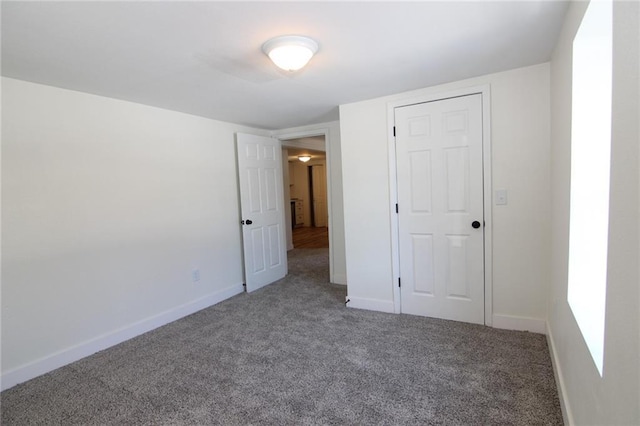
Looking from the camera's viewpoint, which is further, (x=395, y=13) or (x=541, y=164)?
(x=541, y=164)

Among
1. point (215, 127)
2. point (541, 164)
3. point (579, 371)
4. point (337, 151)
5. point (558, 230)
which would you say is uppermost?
point (215, 127)

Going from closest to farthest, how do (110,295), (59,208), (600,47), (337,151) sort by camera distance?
(600,47)
(59,208)
(110,295)
(337,151)

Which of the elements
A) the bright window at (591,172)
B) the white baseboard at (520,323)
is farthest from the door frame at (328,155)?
the bright window at (591,172)

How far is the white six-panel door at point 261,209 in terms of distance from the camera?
4109 millimetres

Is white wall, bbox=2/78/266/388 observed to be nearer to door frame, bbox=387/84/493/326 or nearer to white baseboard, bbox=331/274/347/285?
white baseboard, bbox=331/274/347/285

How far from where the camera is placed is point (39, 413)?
1.96m

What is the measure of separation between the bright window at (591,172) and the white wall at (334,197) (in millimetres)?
2791

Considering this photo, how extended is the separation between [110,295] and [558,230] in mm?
3534

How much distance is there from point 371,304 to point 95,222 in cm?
268

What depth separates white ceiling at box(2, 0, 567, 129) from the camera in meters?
1.57

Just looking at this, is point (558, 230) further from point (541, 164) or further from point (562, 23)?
point (562, 23)

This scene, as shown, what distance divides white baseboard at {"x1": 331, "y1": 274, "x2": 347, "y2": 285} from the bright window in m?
2.84

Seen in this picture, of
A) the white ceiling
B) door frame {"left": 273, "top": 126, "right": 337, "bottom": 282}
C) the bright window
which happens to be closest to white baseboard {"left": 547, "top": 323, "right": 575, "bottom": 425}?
the bright window

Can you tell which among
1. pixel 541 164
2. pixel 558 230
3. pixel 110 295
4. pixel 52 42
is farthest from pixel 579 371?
pixel 110 295
